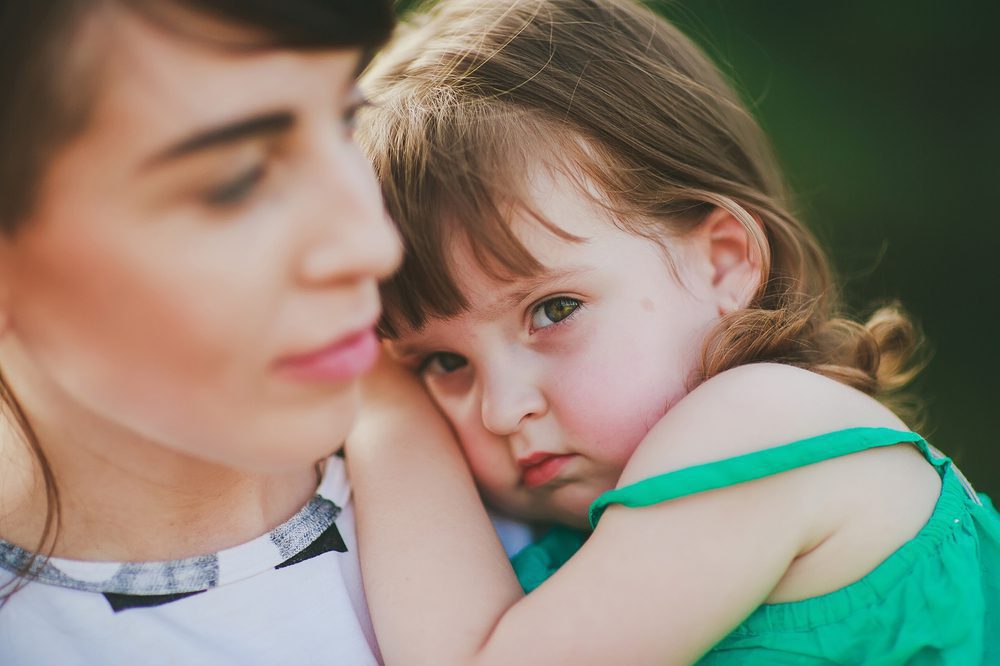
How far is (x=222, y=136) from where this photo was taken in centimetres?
93

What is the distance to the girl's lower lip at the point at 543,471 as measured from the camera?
1604mm

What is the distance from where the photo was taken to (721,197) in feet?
5.72

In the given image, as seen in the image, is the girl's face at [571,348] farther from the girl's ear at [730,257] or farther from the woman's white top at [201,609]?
the woman's white top at [201,609]

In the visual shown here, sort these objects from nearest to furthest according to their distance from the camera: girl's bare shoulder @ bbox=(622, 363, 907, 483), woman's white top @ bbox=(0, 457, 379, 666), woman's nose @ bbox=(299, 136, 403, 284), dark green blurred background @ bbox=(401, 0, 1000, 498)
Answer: woman's nose @ bbox=(299, 136, 403, 284) < woman's white top @ bbox=(0, 457, 379, 666) < girl's bare shoulder @ bbox=(622, 363, 907, 483) < dark green blurred background @ bbox=(401, 0, 1000, 498)

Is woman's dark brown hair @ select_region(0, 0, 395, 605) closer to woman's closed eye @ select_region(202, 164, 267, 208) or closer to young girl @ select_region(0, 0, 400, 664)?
young girl @ select_region(0, 0, 400, 664)

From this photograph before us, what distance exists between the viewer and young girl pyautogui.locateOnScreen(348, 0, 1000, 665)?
1.29 metres

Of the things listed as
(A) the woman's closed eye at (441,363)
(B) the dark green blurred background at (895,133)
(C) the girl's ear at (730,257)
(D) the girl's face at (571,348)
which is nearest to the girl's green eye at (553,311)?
(D) the girl's face at (571,348)

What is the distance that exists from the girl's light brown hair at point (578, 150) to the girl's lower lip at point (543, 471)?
0.92 feet

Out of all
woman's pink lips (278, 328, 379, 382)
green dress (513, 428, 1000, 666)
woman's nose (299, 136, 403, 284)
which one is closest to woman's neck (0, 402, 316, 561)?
woman's pink lips (278, 328, 379, 382)

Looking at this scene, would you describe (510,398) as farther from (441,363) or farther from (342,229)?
(342,229)

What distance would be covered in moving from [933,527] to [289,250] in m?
1.01

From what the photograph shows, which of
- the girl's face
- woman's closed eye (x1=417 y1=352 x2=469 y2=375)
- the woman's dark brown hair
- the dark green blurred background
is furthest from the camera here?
the dark green blurred background

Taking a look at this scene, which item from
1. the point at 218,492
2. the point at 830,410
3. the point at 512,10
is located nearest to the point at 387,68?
the point at 512,10

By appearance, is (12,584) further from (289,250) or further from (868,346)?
(868,346)
